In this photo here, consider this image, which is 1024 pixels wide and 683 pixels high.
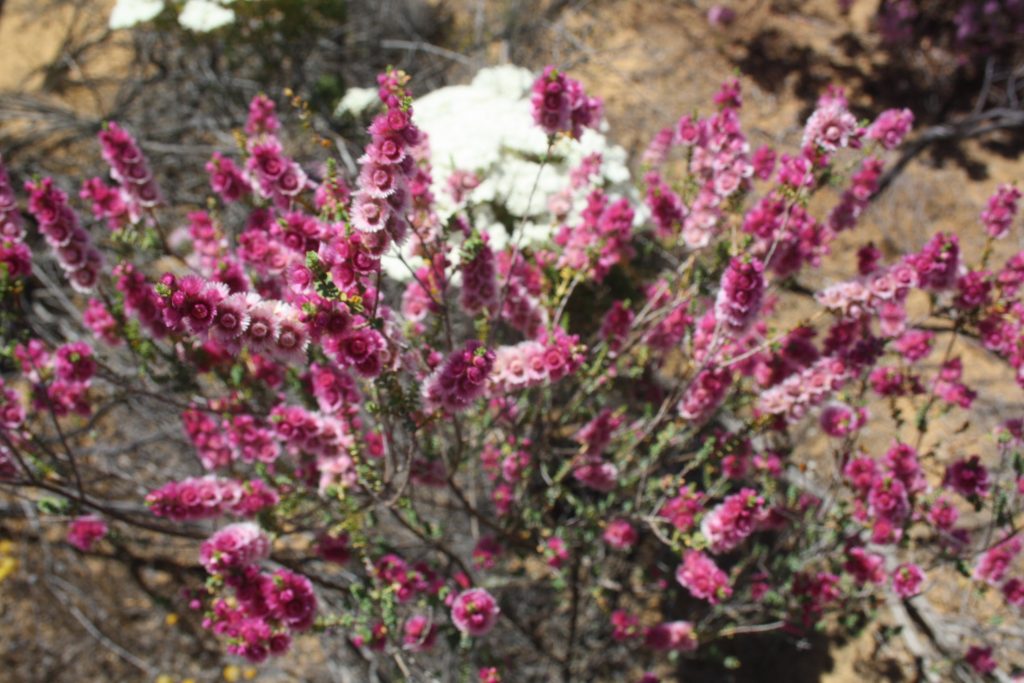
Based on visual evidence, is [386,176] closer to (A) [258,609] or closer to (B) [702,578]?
(A) [258,609]

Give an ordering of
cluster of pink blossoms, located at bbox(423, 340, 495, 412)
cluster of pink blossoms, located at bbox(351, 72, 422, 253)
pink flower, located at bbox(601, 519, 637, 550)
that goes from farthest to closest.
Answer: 1. pink flower, located at bbox(601, 519, 637, 550)
2. cluster of pink blossoms, located at bbox(423, 340, 495, 412)
3. cluster of pink blossoms, located at bbox(351, 72, 422, 253)

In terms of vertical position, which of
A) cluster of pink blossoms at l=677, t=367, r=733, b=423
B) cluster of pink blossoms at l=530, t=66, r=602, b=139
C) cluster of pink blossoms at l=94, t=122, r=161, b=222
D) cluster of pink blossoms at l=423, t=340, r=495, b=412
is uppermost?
cluster of pink blossoms at l=94, t=122, r=161, b=222

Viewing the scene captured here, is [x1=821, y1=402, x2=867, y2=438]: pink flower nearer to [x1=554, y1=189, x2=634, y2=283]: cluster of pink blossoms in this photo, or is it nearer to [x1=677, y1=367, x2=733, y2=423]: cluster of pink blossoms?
[x1=677, y1=367, x2=733, y2=423]: cluster of pink blossoms

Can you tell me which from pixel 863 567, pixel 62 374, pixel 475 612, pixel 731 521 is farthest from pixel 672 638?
pixel 62 374

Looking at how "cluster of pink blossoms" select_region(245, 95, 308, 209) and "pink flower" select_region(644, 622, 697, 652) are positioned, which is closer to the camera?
"cluster of pink blossoms" select_region(245, 95, 308, 209)

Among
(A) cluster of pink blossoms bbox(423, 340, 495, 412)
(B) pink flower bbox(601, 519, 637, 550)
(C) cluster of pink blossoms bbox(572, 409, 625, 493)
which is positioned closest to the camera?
(A) cluster of pink blossoms bbox(423, 340, 495, 412)

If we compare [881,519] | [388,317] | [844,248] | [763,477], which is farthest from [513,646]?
[844,248]

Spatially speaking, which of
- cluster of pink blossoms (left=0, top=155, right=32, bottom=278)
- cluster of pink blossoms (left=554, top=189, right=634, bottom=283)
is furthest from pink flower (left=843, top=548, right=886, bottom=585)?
cluster of pink blossoms (left=0, top=155, right=32, bottom=278)
